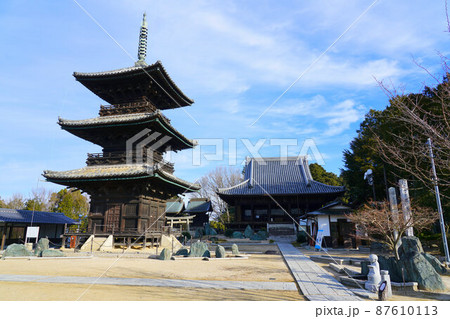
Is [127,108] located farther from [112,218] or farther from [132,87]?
[112,218]

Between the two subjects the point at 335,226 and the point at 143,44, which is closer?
the point at 335,226

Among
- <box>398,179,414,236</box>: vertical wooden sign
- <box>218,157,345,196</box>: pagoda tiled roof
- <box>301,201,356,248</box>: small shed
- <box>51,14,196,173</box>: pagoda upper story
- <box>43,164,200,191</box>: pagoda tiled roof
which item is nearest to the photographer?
<box>398,179,414,236</box>: vertical wooden sign

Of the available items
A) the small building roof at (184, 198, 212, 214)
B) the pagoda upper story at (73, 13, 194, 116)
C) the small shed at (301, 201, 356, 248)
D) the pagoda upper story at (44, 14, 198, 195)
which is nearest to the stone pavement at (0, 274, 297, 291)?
the pagoda upper story at (44, 14, 198, 195)

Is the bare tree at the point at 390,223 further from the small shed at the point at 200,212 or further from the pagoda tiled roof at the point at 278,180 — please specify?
the small shed at the point at 200,212

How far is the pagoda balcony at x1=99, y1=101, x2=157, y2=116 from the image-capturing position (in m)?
20.7

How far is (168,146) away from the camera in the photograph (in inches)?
912

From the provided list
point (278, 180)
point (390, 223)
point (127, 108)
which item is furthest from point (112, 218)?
point (278, 180)

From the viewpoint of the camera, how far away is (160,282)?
24.5ft

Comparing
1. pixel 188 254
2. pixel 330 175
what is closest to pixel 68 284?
pixel 188 254

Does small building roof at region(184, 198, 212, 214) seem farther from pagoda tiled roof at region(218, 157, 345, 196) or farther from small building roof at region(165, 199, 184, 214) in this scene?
pagoda tiled roof at region(218, 157, 345, 196)

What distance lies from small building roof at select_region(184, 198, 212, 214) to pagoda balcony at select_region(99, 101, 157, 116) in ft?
68.8

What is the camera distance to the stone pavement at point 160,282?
694 centimetres

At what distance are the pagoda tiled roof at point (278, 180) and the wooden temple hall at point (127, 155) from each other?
32.7ft

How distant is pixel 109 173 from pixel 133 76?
7.76 meters
